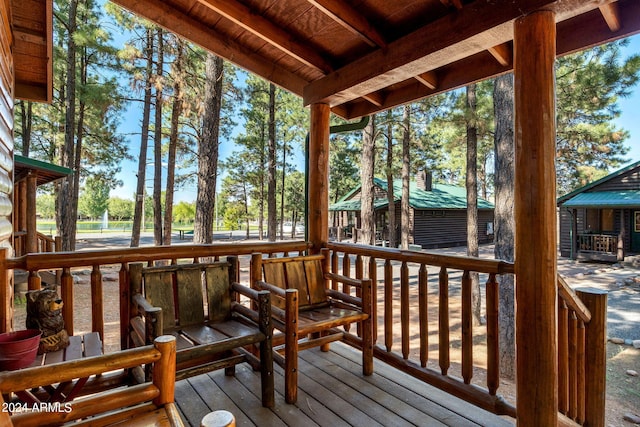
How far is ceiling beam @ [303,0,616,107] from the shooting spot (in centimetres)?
172

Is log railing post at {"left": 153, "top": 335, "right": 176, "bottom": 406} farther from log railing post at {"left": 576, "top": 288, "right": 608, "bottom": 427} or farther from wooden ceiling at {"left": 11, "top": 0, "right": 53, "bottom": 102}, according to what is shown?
wooden ceiling at {"left": 11, "top": 0, "right": 53, "bottom": 102}

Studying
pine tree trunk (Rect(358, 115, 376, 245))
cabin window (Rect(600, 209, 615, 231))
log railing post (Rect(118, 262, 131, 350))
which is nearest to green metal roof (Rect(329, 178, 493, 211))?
cabin window (Rect(600, 209, 615, 231))

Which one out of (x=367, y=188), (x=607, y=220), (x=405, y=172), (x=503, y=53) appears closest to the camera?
(x=503, y=53)

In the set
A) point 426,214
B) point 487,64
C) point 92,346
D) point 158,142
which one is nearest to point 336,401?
point 92,346

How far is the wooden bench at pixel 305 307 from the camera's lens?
217cm

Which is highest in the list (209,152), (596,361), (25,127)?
(25,127)

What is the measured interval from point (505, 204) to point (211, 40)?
471cm

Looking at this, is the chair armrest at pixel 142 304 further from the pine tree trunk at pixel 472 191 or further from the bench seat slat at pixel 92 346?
the pine tree trunk at pixel 472 191

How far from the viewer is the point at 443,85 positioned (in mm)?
2736

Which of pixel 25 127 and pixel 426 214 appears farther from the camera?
pixel 426 214

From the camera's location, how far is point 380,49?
7.97 ft

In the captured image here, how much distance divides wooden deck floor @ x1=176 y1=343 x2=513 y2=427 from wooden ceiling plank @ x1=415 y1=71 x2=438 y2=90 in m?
2.23

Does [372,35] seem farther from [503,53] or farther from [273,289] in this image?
[273,289]

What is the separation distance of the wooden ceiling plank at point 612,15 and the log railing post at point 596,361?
60.1 inches
